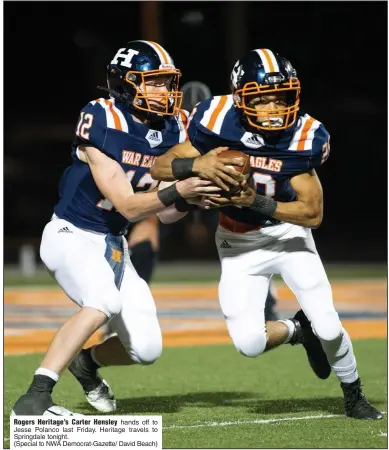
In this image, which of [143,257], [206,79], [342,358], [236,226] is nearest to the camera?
[342,358]

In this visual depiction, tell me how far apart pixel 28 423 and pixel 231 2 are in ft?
50.3

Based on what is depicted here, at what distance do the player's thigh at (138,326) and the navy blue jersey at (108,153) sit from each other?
1.07 ft

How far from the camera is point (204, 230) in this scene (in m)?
19.3

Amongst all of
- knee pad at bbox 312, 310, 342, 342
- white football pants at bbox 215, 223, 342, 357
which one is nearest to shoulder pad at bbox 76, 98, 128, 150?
white football pants at bbox 215, 223, 342, 357

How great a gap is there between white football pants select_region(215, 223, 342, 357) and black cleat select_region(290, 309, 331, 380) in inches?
10.7

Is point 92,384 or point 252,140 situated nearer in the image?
point 252,140

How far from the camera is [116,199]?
162 inches

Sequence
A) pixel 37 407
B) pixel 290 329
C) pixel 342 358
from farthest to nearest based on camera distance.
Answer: pixel 290 329, pixel 342 358, pixel 37 407

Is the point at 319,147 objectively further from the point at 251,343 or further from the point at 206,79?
the point at 206,79

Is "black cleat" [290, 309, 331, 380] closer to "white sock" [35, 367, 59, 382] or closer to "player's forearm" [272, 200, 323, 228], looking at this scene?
"player's forearm" [272, 200, 323, 228]

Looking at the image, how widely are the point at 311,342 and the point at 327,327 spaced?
42cm

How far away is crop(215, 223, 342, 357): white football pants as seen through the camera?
4.36 m

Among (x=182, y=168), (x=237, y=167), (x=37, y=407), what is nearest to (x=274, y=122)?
(x=237, y=167)

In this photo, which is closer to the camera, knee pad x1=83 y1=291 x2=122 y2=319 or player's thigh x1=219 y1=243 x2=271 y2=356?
knee pad x1=83 y1=291 x2=122 y2=319
